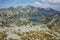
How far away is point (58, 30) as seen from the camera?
8.21m

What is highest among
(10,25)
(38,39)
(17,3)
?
(17,3)

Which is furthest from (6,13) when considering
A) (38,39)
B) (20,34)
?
(38,39)

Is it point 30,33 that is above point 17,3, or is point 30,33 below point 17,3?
below

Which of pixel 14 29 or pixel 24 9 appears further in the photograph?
pixel 24 9

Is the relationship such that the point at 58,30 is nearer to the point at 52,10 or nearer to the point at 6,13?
the point at 52,10

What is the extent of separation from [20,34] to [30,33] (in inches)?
17.7

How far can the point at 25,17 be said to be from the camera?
8.32m

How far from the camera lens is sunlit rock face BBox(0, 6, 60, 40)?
8031 mm

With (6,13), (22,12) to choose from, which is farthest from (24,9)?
(6,13)

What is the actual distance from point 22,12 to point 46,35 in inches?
61.7

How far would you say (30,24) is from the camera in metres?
8.28

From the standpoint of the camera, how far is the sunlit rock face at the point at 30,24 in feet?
26.3

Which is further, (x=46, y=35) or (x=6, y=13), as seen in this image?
(x=6, y=13)

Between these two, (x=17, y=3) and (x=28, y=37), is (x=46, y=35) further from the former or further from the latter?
(x=17, y=3)
